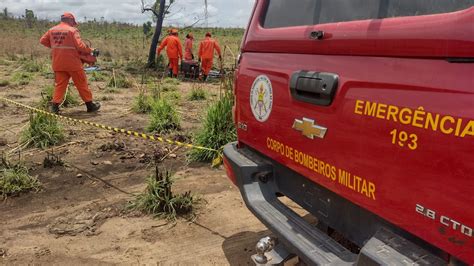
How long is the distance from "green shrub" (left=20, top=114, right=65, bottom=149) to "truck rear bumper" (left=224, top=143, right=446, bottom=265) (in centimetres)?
369

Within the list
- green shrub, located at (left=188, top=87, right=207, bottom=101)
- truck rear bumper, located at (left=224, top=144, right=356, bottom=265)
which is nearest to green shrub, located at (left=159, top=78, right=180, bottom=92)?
green shrub, located at (left=188, top=87, right=207, bottom=101)

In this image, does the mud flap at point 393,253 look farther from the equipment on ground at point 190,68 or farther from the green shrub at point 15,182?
the equipment on ground at point 190,68

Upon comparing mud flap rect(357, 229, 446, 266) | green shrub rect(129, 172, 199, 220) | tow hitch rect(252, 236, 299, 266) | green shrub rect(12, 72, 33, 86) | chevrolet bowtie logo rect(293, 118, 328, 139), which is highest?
chevrolet bowtie logo rect(293, 118, 328, 139)

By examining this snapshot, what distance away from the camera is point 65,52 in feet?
25.5

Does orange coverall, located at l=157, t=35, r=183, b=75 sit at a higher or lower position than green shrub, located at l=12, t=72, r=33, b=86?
higher

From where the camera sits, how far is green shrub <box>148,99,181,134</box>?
6718mm

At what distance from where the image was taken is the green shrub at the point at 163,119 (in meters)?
6.72

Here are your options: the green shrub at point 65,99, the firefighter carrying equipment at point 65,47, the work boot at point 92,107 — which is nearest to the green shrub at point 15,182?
the firefighter carrying equipment at point 65,47

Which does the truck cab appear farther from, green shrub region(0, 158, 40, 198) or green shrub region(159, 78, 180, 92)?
green shrub region(159, 78, 180, 92)

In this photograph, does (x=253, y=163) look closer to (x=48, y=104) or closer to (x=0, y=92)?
(x=48, y=104)

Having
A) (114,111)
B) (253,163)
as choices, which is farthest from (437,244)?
(114,111)

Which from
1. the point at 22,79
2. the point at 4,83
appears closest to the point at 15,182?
the point at 4,83

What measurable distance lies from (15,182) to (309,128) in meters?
3.45

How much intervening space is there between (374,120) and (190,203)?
2444 millimetres
